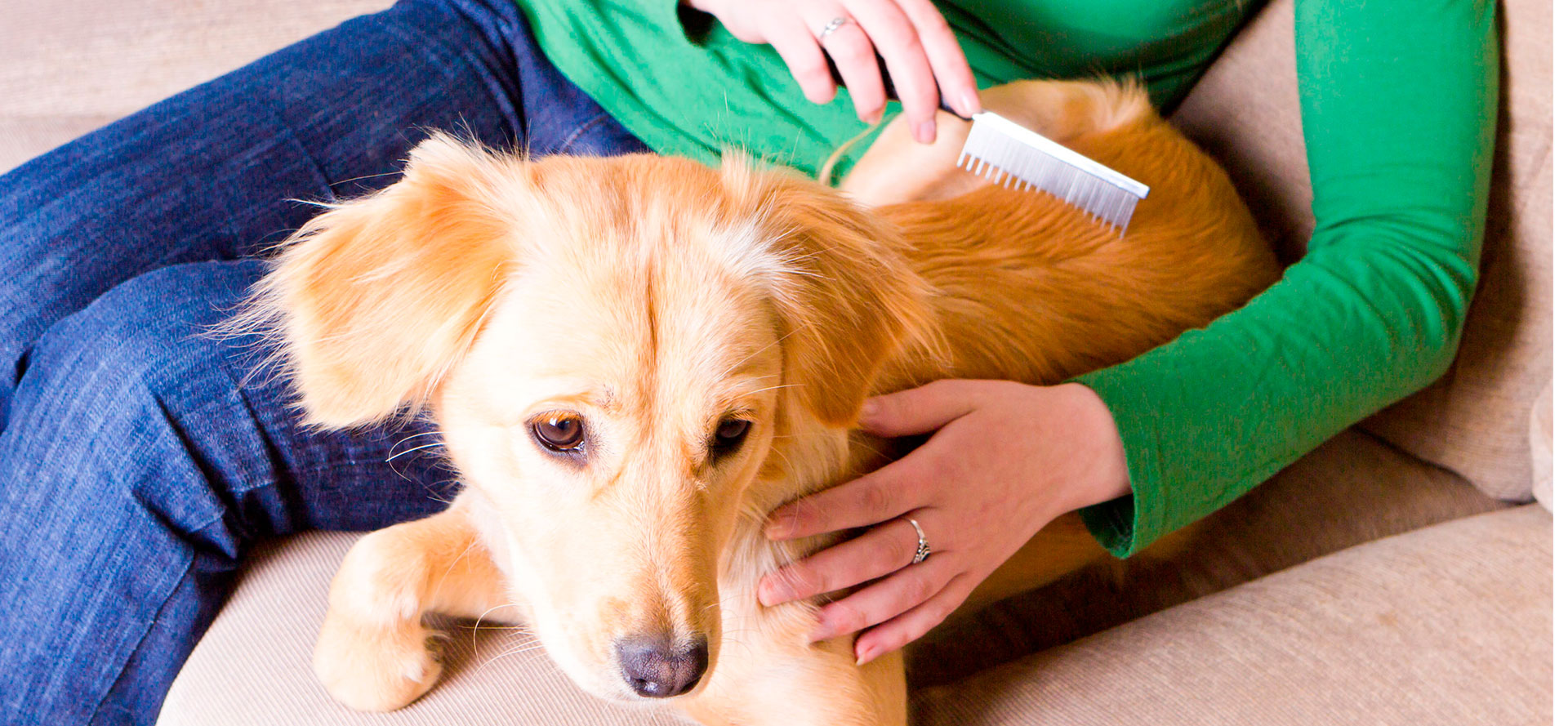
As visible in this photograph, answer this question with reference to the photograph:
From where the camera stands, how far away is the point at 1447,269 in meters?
1.32

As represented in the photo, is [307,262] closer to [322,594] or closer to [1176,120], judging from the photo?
[322,594]

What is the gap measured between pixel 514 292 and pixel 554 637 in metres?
0.33

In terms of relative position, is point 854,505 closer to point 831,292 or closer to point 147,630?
point 831,292

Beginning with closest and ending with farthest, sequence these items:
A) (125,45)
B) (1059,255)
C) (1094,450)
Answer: (1094,450) → (1059,255) → (125,45)

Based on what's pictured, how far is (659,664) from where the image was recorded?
851mm

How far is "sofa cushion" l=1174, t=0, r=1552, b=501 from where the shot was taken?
1328mm

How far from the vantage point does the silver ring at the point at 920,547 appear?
3.51 ft

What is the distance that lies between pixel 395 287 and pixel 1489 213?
1503 mm

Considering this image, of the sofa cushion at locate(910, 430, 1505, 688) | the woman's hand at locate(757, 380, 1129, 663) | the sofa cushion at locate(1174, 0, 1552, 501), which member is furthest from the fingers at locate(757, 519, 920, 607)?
the sofa cushion at locate(1174, 0, 1552, 501)

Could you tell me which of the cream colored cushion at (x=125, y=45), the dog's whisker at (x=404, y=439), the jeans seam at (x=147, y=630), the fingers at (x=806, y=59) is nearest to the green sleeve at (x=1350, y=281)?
the fingers at (x=806, y=59)

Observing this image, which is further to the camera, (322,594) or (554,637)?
(322,594)

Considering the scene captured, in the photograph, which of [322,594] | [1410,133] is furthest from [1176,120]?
[322,594]

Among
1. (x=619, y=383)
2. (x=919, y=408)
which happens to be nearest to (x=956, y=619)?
(x=919, y=408)

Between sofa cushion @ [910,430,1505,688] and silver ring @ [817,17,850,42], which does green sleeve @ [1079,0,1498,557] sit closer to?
sofa cushion @ [910,430,1505,688]
